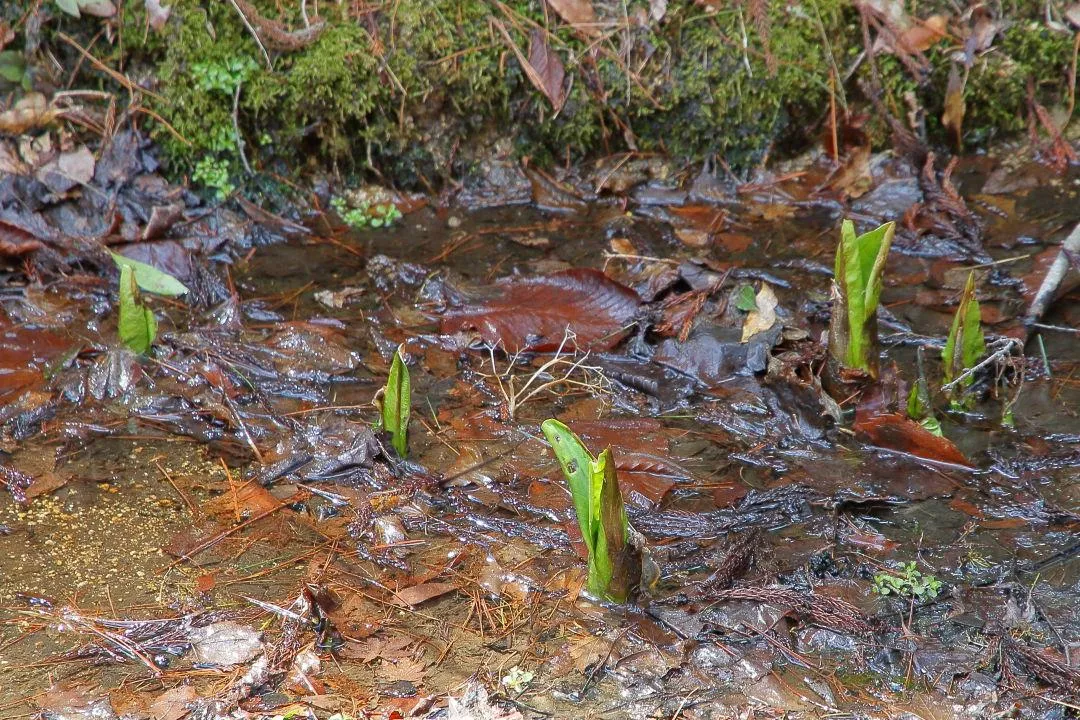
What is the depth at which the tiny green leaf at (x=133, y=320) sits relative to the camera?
325cm

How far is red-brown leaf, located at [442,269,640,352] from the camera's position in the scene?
363 centimetres

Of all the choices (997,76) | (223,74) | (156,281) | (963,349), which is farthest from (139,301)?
(997,76)

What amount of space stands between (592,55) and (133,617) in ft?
10.7

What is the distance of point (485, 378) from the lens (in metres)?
3.48

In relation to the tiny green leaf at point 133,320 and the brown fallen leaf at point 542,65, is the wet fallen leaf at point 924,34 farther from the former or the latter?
the tiny green leaf at point 133,320

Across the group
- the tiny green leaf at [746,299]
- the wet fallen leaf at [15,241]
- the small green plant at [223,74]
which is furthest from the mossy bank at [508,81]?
the tiny green leaf at [746,299]

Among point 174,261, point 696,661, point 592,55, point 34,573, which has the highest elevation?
point 592,55

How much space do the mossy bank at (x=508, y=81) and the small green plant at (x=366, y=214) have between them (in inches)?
7.3

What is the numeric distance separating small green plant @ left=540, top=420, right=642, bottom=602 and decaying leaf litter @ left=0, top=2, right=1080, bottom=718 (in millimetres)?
105

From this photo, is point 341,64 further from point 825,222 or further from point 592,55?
point 825,222

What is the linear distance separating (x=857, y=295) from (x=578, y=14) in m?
2.31

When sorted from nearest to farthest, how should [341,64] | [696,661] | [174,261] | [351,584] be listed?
1. [696,661]
2. [351,584]
3. [174,261]
4. [341,64]

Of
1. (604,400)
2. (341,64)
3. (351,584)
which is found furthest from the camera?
(341,64)

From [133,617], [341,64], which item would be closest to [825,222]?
[341,64]
